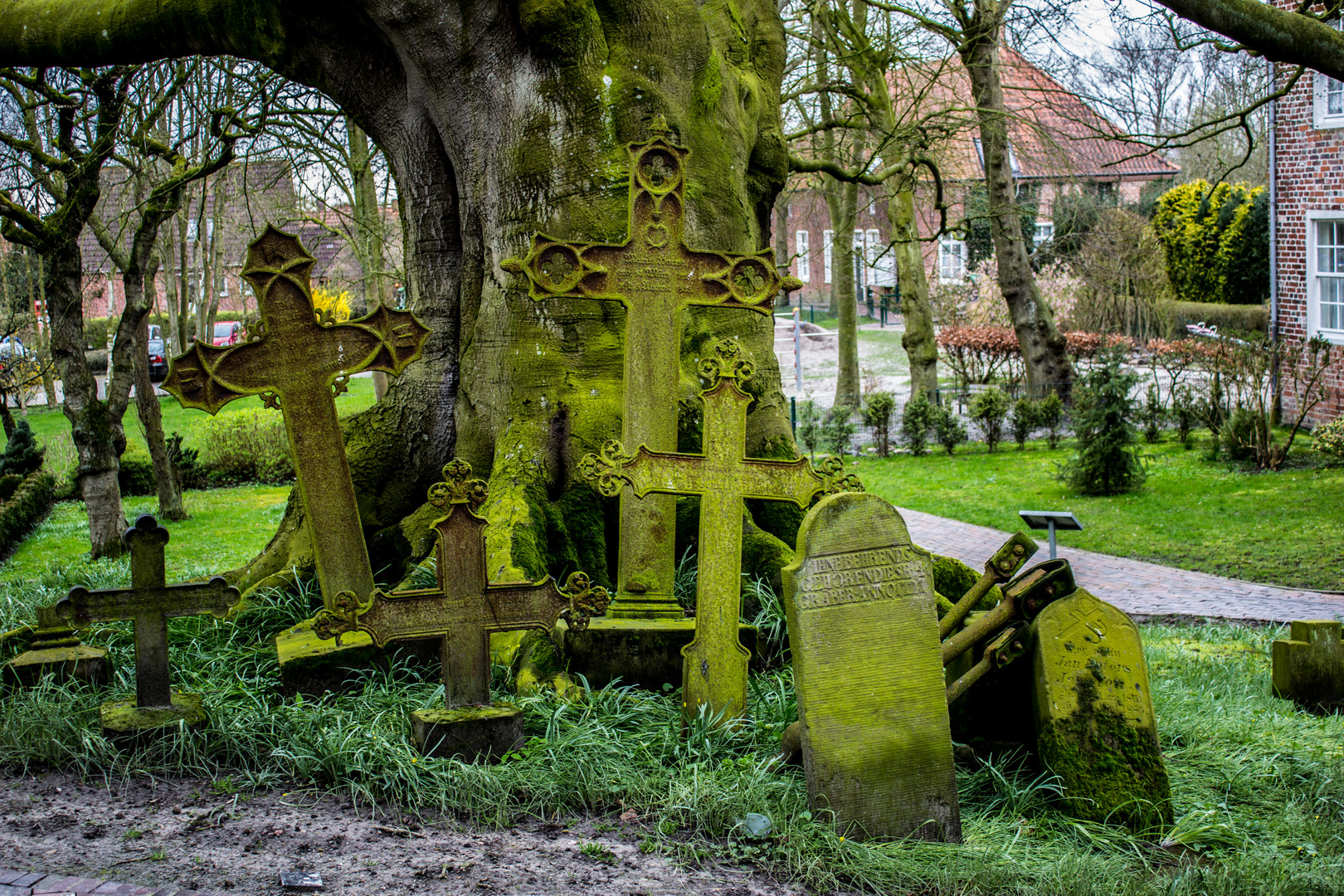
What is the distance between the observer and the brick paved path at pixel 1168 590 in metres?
8.73

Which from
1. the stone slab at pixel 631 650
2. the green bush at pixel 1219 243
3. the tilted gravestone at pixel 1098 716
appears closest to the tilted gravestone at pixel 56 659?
the stone slab at pixel 631 650

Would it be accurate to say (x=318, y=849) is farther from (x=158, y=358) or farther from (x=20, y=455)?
(x=158, y=358)

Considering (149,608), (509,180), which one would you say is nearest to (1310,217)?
(509,180)

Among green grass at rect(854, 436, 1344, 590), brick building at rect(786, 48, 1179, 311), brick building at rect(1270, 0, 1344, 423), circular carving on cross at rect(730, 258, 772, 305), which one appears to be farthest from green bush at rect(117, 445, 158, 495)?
brick building at rect(1270, 0, 1344, 423)

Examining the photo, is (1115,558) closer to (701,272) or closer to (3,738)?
(701,272)

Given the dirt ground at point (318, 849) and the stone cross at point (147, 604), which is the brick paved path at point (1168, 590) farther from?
the stone cross at point (147, 604)

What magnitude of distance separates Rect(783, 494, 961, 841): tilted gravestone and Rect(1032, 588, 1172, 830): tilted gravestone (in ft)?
1.52

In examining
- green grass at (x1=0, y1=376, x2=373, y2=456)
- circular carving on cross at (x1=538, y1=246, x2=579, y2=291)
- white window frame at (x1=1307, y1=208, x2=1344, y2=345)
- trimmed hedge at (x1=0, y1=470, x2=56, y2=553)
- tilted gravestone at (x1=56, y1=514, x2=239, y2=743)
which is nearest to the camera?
tilted gravestone at (x1=56, y1=514, x2=239, y2=743)

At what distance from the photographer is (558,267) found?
492cm

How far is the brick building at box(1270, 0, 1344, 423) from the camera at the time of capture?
17.0m

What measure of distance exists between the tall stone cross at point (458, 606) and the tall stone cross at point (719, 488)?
461 millimetres

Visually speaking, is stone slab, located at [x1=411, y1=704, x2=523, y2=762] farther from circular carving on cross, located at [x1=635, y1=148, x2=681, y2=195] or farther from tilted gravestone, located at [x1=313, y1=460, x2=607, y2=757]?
circular carving on cross, located at [x1=635, y1=148, x2=681, y2=195]

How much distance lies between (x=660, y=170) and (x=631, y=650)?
2.16 metres

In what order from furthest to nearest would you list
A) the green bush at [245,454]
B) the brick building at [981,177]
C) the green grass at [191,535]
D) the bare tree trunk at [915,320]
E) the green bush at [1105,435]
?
the brick building at [981,177] → the bare tree trunk at [915,320] → the green bush at [245,454] → the green bush at [1105,435] → the green grass at [191,535]
